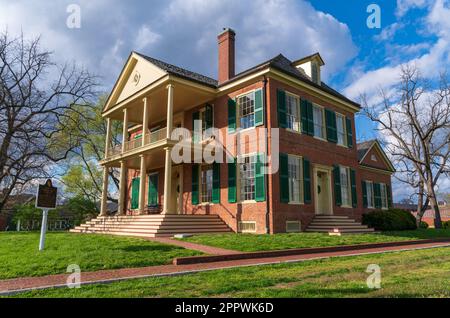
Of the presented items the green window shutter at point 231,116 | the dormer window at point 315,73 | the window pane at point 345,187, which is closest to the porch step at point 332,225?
the window pane at point 345,187

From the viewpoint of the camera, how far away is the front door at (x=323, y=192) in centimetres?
1812

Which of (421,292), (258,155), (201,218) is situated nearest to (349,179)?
(258,155)

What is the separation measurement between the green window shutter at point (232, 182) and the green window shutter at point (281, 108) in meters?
2.72

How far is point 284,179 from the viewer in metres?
15.4

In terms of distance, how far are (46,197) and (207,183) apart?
8.40 m

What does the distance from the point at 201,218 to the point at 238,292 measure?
35.1 feet

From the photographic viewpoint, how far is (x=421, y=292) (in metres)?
4.77

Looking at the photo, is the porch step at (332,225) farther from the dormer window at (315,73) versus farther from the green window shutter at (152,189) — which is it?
the green window shutter at (152,189)

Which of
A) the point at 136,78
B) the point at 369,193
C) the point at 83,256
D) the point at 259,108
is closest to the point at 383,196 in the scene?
the point at 369,193

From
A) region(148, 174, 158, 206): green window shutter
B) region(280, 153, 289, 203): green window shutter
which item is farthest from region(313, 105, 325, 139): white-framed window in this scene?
region(148, 174, 158, 206): green window shutter

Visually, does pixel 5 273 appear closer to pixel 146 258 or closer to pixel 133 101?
pixel 146 258

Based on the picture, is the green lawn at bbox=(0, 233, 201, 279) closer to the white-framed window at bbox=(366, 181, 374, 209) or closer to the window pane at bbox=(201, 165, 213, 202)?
the window pane at bbox=(201, 165, 213, 202)

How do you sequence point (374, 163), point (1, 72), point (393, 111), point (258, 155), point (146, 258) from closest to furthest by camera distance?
point (146, 258), point (258, 155), point (1, 72), point (374, 163), point (393, 111)
